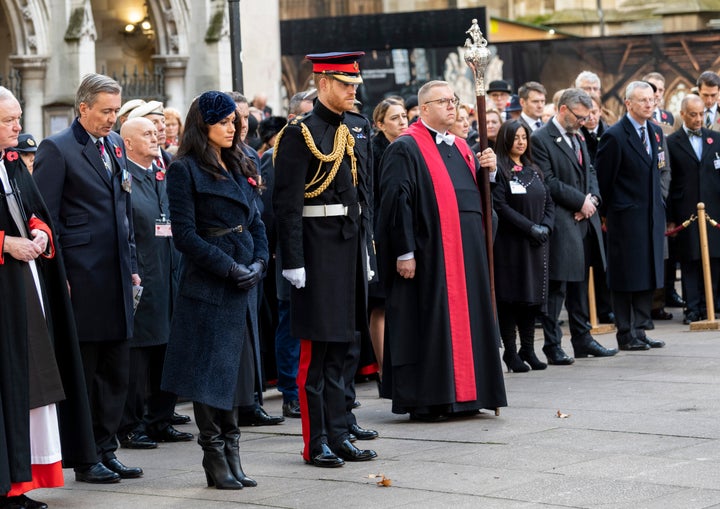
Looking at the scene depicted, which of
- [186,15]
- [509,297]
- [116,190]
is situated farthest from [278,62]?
[116,190]

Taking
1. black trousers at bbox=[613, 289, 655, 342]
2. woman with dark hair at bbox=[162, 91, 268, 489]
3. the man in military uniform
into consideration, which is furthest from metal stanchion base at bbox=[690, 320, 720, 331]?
woman with dark hair at bbox=[162, 91, 268, 489]

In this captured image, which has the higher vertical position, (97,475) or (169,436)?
(169,436)

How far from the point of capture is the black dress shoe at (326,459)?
8219 millimetres

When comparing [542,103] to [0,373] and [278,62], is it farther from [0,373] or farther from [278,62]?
[278,62]

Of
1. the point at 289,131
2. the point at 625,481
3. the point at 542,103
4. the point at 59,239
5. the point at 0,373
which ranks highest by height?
the point at 542,103

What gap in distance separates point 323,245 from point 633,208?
16.4 feet

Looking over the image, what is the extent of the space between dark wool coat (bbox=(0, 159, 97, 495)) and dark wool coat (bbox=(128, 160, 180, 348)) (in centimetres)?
147

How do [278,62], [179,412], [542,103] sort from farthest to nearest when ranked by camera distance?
[278,62]
[542,103]
[179,412]

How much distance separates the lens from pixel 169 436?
9.58 m

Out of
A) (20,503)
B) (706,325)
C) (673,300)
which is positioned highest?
(673,300)

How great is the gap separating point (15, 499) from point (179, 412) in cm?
347

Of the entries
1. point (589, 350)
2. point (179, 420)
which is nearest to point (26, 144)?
point (179, 420)

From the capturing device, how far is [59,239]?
27.6 feet

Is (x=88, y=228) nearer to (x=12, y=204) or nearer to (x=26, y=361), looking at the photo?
(x=12, y=204)
